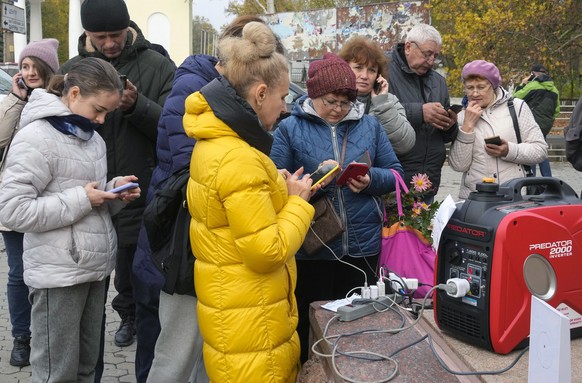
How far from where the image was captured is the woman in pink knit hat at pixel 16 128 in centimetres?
360

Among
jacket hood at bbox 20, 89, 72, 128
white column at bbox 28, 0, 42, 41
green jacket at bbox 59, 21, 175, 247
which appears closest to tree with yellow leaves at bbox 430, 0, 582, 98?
white column at bbox 28, 0, 42, 41

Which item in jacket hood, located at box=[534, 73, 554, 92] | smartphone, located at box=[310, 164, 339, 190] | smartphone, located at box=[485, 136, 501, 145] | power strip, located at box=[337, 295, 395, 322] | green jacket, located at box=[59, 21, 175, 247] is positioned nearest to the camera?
power strip, located at box=[337, 295, 395, 322]

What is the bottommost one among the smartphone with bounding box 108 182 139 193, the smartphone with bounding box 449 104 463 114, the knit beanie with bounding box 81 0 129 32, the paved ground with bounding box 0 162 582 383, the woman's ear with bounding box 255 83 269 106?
the paved ground with bounding box 0 162 582 383

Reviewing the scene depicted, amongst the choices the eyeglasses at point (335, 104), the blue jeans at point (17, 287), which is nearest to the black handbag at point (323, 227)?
the eyeglasses at point (335, 104)

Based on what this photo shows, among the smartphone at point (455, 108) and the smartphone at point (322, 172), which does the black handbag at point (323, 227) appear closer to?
the smartphone at point (322, 172)

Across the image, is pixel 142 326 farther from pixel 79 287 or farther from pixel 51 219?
pixel 51 219

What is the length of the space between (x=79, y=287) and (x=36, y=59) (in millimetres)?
1579

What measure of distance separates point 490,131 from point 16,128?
8.53 ft

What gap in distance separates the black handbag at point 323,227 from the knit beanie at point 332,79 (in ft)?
1.56

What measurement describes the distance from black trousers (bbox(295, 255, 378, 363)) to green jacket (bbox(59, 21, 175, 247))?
890 mm

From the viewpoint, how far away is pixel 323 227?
9.42 feet

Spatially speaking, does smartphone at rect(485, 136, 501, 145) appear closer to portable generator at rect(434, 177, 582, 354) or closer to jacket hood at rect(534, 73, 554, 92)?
portable generator at rect(434, 177, 582, 354)

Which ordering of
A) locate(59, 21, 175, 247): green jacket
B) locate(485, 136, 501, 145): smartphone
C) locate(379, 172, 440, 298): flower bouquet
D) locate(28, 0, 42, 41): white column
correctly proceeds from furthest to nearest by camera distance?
locate(28, 0, 42, 41): white column
locate(485, 136, 501, 145): smartphone
locate(59, 21, 175, 247): green jacket
locate(379, 172, 440, 298): flower bouquet

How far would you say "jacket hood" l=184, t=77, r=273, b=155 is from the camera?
213 cm
